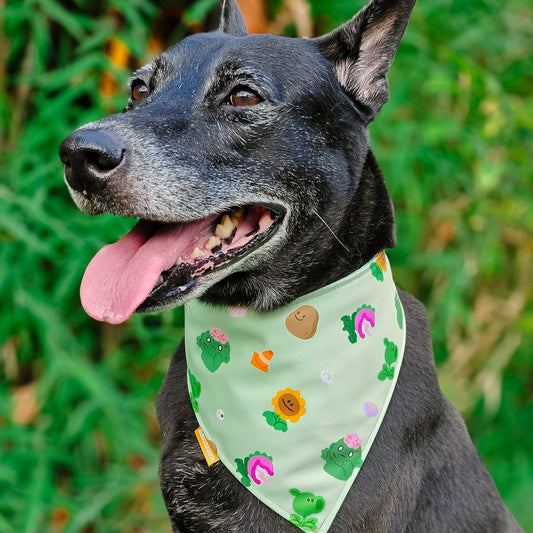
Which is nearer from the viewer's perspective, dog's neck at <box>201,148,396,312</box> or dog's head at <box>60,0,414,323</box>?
dog's head at <box>60,0,414,323</box>

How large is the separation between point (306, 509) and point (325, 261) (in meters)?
0.66

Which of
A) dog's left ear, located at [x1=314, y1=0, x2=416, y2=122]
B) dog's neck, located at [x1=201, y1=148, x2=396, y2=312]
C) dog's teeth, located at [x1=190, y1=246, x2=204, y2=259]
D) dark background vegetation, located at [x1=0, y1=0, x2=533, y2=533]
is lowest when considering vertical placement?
dark background vegetation, located at [x1=0, y1=0, x2=533, y2=533]

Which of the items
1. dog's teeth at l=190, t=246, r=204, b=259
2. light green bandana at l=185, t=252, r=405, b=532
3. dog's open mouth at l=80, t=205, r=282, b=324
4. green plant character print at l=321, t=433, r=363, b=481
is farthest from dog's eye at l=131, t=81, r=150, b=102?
green plant character print at l=321, t=433, r=363, b=481

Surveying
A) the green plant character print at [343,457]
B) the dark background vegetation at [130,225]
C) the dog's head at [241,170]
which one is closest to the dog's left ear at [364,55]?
the dog's head at [241,170]

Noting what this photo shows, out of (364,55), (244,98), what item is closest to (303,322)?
(244,98)

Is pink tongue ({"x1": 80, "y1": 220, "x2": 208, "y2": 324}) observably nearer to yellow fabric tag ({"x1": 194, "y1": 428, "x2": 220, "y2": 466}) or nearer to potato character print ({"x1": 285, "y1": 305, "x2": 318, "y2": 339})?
potato character print ({"x1": 285, "y1": 305, "x2": 318, "y2": 339})

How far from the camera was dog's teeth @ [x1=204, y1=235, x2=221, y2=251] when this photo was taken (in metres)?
1.88

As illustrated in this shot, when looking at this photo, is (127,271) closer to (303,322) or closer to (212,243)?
(212,243)

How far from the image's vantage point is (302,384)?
2.00 metres

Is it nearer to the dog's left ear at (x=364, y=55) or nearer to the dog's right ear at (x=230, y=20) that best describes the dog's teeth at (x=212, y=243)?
the dog's left ear at (x=364, y=55)

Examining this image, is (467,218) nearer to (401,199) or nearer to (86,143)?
(401,199)

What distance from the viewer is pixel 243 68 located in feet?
6.40

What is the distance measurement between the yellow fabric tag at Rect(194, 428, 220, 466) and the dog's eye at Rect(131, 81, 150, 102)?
38.9 inches

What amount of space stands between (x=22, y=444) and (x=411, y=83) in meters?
2.43
